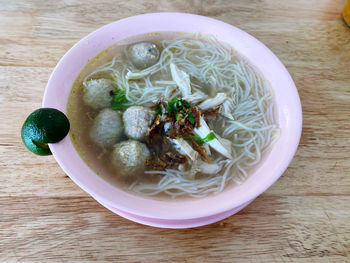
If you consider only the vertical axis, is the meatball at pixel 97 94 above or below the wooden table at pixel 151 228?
above

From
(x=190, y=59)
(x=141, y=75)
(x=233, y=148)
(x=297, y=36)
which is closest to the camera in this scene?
(x=233, y=148)

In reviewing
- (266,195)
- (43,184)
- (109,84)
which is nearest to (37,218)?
(43,184)

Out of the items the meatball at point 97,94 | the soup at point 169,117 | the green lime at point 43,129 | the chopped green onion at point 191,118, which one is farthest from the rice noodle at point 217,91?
the green lime at point 43,129

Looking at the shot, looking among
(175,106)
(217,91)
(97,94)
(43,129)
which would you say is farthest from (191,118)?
(43,129)

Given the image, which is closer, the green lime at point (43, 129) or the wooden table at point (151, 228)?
the green lime at point (43, 129)

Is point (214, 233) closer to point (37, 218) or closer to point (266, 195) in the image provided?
point (266, 195)

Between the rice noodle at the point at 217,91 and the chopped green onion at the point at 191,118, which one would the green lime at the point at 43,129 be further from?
the chopped green onion at the point at 191,118

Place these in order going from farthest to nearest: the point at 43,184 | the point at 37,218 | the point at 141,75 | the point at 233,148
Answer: the point at 141,75 → the point at 233,148 → the point at 43,184 → the point at 37,218
